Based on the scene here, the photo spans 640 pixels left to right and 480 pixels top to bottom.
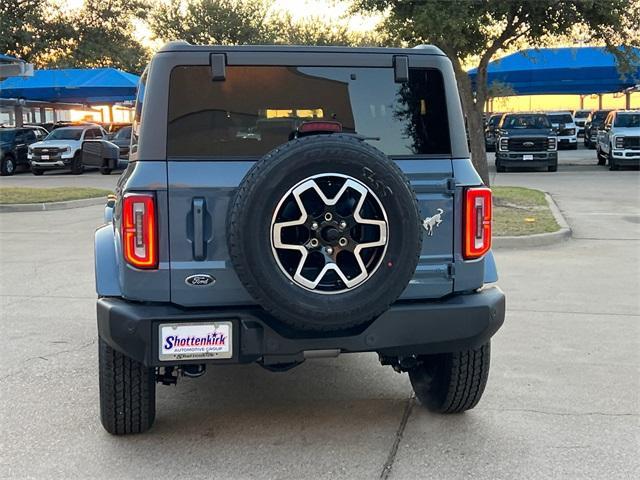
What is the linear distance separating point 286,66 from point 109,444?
2.10 m

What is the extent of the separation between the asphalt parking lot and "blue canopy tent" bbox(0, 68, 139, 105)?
25388mm

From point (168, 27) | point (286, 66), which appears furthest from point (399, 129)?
point (168, 27)

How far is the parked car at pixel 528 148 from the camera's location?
2350 centimetres

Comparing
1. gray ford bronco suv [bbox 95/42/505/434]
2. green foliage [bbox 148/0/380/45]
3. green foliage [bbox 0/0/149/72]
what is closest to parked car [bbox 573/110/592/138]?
green foliage [bbox 148/0/380/45]

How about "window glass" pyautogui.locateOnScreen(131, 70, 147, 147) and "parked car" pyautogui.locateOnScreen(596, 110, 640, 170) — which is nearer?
"window glass" pyautogui.locateOnScreen(131, 70, 147, 147)

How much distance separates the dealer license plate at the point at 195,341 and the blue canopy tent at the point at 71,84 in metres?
28.9

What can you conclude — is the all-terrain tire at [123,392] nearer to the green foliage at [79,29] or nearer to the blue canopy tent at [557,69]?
the blue canopy tent at [557,69]

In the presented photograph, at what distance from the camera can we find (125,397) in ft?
12.8

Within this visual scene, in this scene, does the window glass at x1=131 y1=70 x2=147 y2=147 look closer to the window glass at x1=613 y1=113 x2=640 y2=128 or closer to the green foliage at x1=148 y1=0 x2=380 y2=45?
the window glass at x1=613 y1=113 x2=640 y2=128

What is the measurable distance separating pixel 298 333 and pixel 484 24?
12143mm

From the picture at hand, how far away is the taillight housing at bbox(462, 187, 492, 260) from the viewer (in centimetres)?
384

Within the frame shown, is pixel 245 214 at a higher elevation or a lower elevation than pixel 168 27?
lower

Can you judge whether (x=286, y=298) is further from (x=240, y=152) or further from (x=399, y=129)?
(x=399, y=129)

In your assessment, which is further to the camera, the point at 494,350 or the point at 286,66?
the point at 494,350
